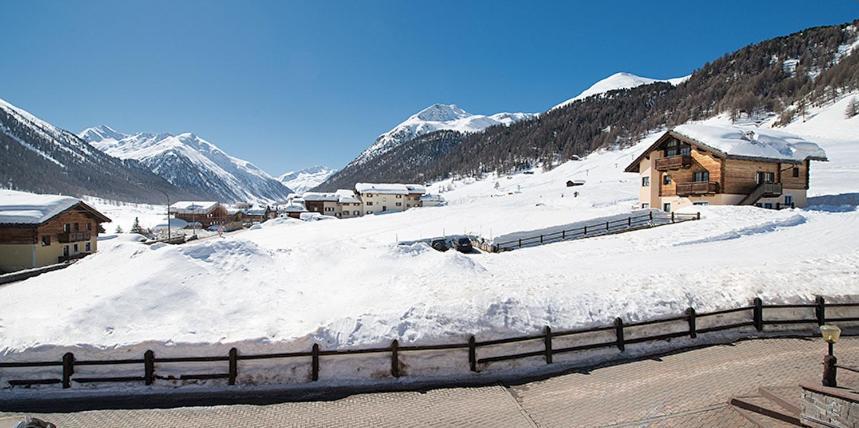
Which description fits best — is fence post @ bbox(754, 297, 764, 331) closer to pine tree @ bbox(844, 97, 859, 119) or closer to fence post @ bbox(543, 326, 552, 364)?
fence post @ bbox(543, 326, 552, 364)

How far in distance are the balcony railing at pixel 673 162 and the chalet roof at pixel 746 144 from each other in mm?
→ 1566

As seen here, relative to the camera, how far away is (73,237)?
34938mm

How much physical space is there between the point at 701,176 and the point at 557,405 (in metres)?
35.8

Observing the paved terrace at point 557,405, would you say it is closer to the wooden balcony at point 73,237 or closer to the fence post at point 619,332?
the fence post at point 619,332

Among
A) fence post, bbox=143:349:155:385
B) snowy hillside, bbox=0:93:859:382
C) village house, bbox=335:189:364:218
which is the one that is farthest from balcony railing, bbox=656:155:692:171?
village house, bbox=335:189:364:218

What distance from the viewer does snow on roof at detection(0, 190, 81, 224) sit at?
3017 cm

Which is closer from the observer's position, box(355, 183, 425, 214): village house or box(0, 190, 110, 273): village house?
box(0, 190, 110, 273): village house

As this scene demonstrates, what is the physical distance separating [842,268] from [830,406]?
1344 centimetres

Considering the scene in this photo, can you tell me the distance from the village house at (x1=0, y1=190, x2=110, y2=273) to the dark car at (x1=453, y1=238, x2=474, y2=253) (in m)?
34.6

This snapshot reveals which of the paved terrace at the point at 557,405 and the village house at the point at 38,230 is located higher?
the village house at the point at 38,230

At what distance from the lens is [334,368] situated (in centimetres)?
966

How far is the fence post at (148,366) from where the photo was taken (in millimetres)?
9320

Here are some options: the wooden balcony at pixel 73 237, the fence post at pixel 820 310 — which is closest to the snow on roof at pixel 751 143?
the fence post at pixel 820 310

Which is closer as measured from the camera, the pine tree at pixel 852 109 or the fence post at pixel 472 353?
the fence post at pixel 472 353
